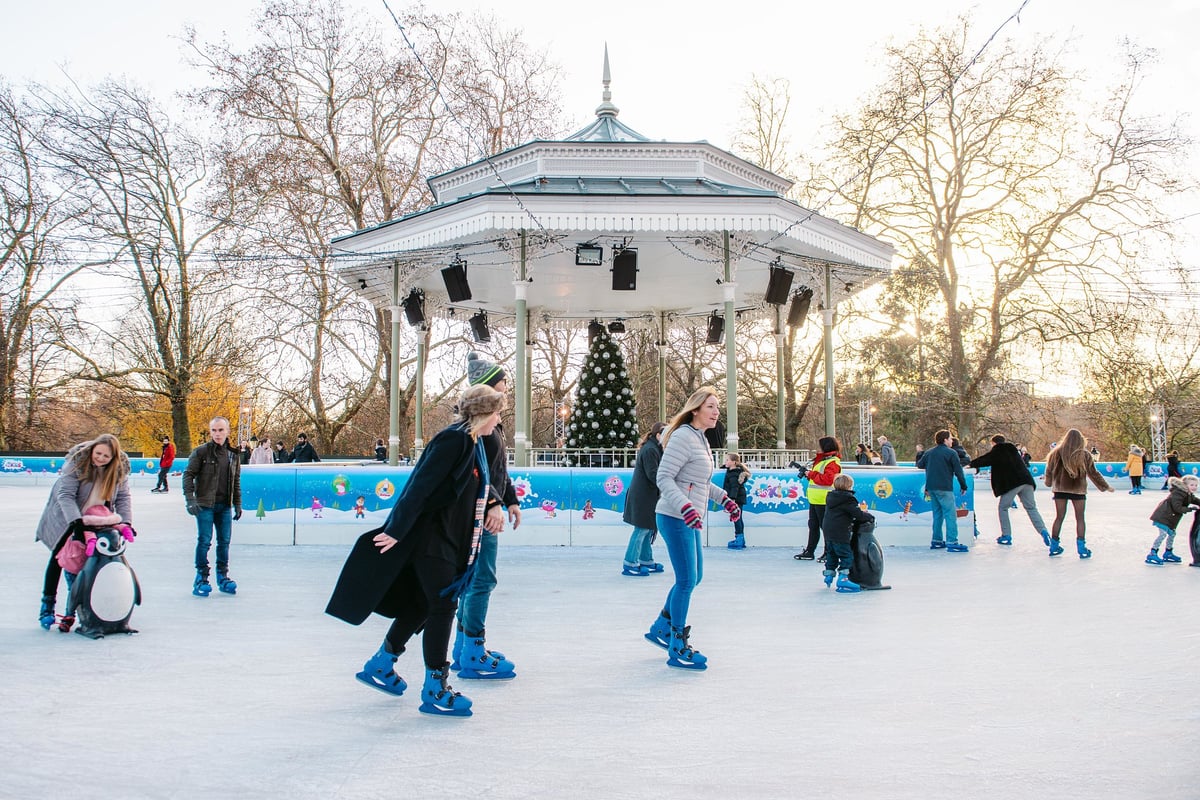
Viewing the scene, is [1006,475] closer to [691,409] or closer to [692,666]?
[691,409]

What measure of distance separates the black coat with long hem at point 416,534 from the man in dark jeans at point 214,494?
380cm

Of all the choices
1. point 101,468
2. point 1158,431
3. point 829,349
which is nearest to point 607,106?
point 829,349

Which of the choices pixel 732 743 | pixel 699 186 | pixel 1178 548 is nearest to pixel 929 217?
pixel 699 186

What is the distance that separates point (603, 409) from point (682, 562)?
11.2m

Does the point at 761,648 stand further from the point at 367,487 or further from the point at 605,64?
the point at 605,64

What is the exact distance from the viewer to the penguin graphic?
5566mm

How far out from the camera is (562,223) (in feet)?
41.0

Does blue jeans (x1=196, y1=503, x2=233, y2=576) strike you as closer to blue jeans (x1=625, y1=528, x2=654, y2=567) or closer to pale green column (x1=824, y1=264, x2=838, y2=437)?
blue jeans (x1=625, y1=528, x2=654, y2=567)

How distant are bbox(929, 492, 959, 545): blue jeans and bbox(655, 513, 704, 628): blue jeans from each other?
7.40 meters

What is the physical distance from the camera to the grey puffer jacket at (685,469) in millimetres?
4977

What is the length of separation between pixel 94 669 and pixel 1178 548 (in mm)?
12423

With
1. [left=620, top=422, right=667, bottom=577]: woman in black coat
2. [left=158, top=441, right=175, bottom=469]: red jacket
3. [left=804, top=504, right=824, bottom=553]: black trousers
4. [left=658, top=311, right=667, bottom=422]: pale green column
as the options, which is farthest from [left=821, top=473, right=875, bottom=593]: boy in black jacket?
[left=158, top=441, right=175, bottom=469]: red jacket

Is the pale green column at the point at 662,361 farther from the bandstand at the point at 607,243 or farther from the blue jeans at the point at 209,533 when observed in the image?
the blue jeans at the point at 209,533

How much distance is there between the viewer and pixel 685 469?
5.05m
